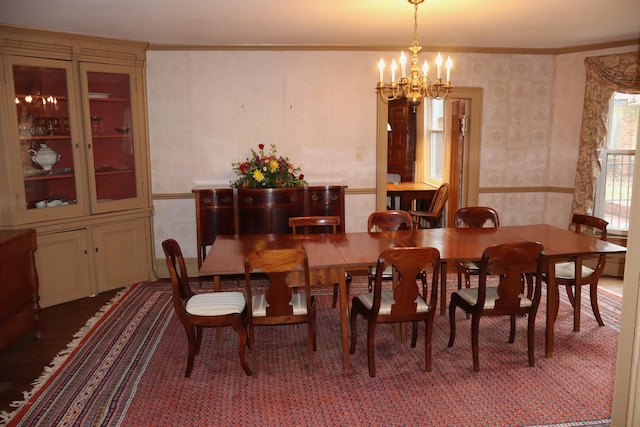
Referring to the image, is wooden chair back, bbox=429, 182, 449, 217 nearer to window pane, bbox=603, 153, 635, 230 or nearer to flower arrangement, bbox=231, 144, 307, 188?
window pane, bbox=603, 153, 635, 230

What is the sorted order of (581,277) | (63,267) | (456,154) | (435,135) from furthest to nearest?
1. (435,135)
2. (456,154)
3. (63,267)
4. (581,277)

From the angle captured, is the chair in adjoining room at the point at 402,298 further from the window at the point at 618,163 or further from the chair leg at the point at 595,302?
the window at the point at 618,163

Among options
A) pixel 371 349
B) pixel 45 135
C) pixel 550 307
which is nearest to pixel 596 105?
pixel 550 307

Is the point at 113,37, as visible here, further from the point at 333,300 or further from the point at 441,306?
the point at 441,306

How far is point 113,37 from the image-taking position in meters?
4.99

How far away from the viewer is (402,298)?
128 inches

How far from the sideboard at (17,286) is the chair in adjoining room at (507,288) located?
319 centimetres

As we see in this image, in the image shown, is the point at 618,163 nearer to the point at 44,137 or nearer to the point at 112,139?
the point at 112,139

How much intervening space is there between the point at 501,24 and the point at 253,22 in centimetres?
218

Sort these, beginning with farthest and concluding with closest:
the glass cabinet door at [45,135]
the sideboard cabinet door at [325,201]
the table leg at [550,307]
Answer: the sideboard cabinet door at [325,201], the glass cabinet door at [45,135], the table leg at [550,307]

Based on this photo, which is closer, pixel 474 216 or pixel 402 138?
pixel 474 216

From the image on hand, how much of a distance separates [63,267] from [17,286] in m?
1.06

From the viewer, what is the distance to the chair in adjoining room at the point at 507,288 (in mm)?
3211

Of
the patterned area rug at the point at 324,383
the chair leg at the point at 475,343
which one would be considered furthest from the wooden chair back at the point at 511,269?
the patterned area rug at the point at 324,383
